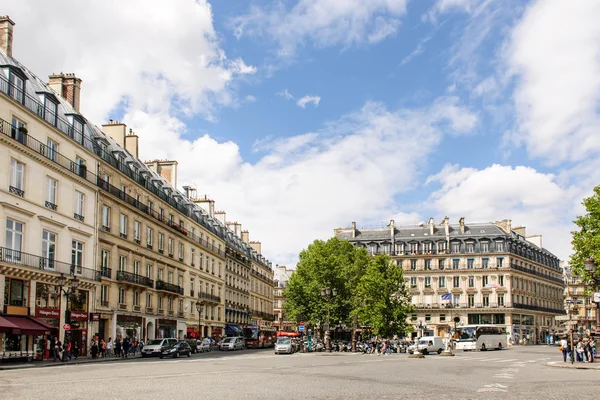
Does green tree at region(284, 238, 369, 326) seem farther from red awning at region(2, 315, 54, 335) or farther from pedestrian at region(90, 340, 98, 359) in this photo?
red awning at region(2, 315, 54, 335)

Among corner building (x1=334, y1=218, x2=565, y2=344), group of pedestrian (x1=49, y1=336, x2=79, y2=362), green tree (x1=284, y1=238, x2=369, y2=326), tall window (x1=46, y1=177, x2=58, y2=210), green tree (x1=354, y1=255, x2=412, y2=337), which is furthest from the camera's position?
corner building (x1=334, y1=218, x2=565, y2=344)

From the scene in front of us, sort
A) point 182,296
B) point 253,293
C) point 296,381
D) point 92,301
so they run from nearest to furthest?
point 296,381
point 92,301
point 182,296
point 253,293

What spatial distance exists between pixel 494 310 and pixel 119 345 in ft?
231

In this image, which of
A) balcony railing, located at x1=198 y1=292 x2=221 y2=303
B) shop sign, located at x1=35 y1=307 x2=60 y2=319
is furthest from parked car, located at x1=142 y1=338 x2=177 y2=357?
balcony railing, located at x1=198 y1=292 x2=221 y2=303

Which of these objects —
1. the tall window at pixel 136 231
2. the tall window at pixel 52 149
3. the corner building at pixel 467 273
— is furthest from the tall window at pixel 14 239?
the corner building at pixel 467 273

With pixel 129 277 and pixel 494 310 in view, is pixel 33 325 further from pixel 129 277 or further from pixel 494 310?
pixel 494 310

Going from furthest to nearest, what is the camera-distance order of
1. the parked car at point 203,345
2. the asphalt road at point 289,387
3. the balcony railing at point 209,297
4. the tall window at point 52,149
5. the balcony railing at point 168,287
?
the balcony railing at point 209,297, the balcony railing at point 168,287, the parked car at point 203,345, the tall window at point 52,149, the asphalt road at point 289,387

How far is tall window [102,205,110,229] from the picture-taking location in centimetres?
4731

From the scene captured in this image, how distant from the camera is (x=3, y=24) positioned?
40875 millimetres

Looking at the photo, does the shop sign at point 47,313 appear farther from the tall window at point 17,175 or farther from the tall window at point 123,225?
the tall window at point 123,225

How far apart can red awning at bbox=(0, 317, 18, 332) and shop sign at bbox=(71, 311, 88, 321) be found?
8164mm

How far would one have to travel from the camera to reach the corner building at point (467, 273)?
100 metres

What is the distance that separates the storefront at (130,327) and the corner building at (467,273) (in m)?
53.5

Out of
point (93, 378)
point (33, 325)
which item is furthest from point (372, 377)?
point (33, 325)
